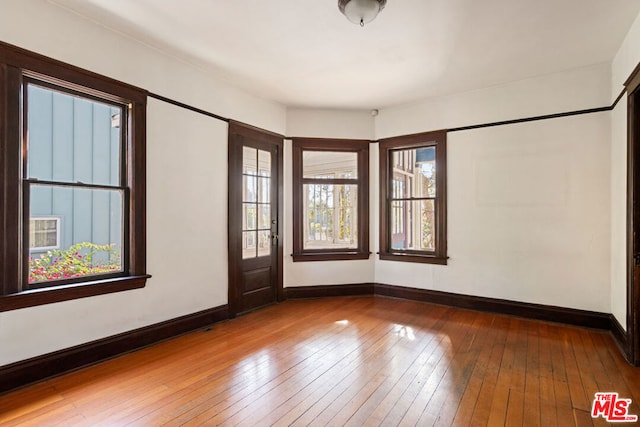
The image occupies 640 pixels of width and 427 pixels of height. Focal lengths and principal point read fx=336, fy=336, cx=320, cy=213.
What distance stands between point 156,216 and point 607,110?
496 centimetres

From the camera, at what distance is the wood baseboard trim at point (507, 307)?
3.75m

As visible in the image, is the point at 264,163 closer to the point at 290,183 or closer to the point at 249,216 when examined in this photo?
the point at 290,183

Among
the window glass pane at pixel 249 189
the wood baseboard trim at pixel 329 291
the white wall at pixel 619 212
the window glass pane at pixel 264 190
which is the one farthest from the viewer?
the wood baseboard trim at pixel 329 291

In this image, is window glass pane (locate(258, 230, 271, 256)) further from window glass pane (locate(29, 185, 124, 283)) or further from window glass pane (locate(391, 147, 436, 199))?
window glass pane (locate(391, 147, 436, 199))

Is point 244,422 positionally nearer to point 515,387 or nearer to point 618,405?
point 515,387

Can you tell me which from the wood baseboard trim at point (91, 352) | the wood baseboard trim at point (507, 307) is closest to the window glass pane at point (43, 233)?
the wood baseboard trim at point (91, 352)

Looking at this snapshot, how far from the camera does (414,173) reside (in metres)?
5.28

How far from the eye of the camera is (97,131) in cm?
318

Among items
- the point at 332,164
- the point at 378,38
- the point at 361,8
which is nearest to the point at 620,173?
the point at 378,38

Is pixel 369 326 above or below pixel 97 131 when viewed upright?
below

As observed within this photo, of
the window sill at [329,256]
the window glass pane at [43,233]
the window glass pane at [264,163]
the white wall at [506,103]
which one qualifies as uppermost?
the white wall at [506,103]

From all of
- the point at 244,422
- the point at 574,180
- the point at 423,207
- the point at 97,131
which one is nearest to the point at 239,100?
the point at 97,131

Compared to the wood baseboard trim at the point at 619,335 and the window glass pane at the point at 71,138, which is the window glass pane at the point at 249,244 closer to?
the window glass pane at the point at 71,138

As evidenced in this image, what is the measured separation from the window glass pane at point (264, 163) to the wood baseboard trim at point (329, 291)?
179cm
